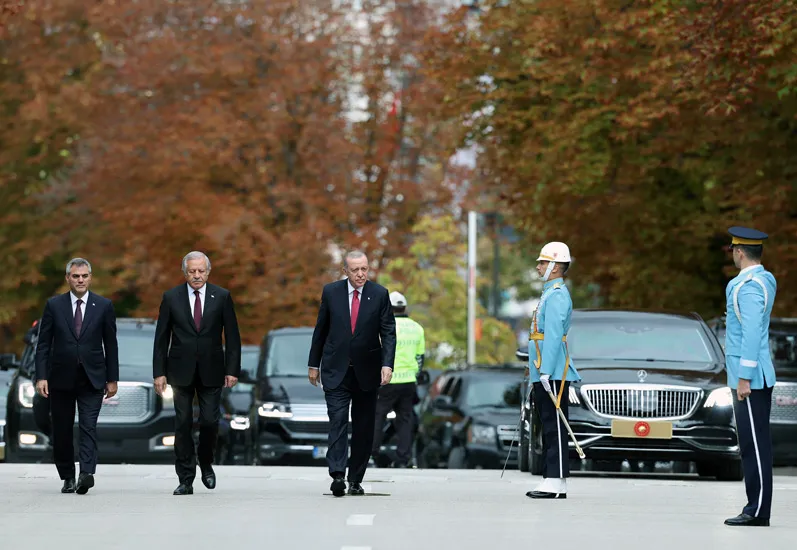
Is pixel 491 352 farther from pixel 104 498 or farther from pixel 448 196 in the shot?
pixel 104 498

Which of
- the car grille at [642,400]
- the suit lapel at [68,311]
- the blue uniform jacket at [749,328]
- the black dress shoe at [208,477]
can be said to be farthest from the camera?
the car grille at [642,400]

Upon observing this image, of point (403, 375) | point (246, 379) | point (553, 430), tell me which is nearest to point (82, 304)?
point (553, 430)

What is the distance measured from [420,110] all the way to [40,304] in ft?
32.9

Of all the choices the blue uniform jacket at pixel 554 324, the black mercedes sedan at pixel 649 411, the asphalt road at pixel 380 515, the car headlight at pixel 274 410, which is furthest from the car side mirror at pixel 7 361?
the blue uniform jacket at pixel 554 324

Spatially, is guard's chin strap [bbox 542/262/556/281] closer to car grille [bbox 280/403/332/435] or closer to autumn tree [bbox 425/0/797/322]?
car grille [bbox 280/403/332/435]

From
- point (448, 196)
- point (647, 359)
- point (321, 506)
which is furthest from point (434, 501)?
point (448, 196)

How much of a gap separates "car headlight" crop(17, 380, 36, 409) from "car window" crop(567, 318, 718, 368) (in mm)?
6711

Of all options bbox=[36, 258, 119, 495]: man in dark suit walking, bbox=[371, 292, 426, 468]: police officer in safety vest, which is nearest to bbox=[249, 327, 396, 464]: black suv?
bbox=[371, 292, 426, 468]: police officer in safety vest

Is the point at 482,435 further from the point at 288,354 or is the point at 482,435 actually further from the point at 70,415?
the point at 70,415

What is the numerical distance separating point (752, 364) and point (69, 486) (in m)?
6.19

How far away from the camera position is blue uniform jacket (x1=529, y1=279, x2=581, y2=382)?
15.6 meters

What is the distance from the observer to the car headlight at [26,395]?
23931 mm

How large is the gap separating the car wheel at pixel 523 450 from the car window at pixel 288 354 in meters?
4.45

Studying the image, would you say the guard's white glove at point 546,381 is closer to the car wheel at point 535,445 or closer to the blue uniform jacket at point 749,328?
the blue uniform jacket at point 749,328
